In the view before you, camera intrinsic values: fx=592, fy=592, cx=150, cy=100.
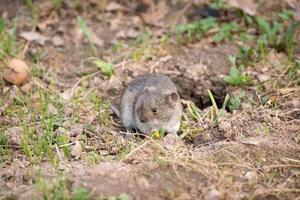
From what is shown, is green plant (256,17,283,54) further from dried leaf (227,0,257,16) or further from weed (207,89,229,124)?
weed (207,89,229,124)

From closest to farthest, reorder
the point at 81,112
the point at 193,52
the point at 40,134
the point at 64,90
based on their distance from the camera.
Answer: the point at 40,134 → the point at 81,112 → the point at 64,90 → the point at 193,52

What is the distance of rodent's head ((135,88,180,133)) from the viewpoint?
6.11 meters

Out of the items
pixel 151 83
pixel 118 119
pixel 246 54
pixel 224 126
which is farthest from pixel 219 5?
pixel 224 126

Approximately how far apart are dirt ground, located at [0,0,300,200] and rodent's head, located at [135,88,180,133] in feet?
0.84

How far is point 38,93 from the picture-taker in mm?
6832

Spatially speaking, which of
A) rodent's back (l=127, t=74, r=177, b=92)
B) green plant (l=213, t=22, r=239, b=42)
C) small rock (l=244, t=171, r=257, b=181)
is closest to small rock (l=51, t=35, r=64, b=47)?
rodent's back (l=127, t=74, r=177, b=92)

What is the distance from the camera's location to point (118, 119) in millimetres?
6598

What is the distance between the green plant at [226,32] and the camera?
760 cm

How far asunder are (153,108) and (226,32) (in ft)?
6.70

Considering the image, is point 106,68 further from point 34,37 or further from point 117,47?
point 34,37

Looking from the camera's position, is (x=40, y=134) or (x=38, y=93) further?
(x=38, y=93)

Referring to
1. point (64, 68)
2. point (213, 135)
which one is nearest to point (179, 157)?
point (213, 135)

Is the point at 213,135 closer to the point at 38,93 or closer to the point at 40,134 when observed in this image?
the point at 40,134

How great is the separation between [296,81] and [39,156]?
3.01 m
